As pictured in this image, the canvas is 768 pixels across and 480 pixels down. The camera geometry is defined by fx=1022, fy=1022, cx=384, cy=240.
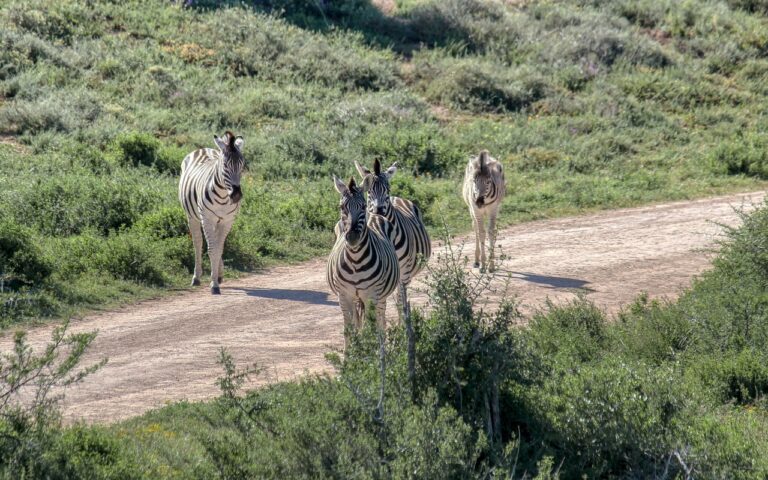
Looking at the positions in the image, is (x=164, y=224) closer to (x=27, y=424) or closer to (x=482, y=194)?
(x=482, y=194)

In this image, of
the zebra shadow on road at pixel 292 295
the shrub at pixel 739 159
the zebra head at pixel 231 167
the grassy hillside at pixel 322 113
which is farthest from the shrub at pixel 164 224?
the shrub at pixel 739 159

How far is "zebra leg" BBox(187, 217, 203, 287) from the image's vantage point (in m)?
14.7

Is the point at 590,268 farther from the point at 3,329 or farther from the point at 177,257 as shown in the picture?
the point at 3,329

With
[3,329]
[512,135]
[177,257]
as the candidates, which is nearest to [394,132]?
[512,135]

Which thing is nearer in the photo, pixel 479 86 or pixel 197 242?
pixel 197 242

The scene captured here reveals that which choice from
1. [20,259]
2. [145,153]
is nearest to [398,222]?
[20,259]

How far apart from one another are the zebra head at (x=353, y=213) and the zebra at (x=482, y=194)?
18.4 feet

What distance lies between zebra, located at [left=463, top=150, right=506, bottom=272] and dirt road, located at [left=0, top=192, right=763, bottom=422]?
75 cm

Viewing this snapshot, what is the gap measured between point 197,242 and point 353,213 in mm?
5660

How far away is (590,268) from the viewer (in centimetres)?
1598

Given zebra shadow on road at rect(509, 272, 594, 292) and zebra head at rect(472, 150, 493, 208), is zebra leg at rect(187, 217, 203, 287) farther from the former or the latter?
zebra shadow on road at rect(509, 272, 594, 292)

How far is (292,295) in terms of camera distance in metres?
14.1

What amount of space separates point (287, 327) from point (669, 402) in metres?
5.40

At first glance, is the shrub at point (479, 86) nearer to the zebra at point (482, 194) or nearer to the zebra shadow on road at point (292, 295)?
the zebra at point (482, 194)
